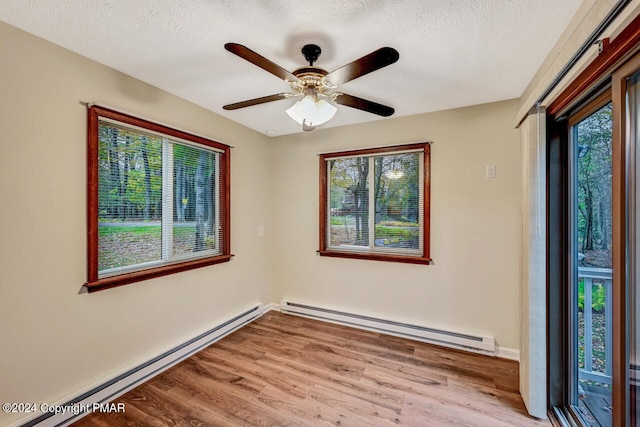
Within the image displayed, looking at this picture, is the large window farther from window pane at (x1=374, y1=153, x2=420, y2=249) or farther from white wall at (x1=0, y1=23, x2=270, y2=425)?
window pane at (x1=374, y1=153, x2=420, y2=249)

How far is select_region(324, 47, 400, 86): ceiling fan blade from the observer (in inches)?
45.3

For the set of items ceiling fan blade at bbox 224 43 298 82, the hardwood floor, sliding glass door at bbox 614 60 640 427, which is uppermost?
ceiling fan blade at bbox 224 43 298 82

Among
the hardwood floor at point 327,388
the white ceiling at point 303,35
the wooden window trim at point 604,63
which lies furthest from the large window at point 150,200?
the wooden window trim at point 604,63

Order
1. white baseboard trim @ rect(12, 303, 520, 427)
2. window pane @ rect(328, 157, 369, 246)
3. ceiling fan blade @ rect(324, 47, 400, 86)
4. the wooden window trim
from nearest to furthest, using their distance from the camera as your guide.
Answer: the wooden window trim < ceiling fan blade @ rect(324, 47, 400, 86) < white baseboard trim @ rect(12, 303, 520, 427) < window pane @ rect(328, 157, 369, 246)

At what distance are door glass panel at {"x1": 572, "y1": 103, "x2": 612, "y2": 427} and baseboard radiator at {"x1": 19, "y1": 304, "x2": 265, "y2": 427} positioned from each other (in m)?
2.88

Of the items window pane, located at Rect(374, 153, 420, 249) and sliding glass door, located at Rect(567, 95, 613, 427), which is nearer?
sliding glass door, located at Rect(567, 95, 613, 427)

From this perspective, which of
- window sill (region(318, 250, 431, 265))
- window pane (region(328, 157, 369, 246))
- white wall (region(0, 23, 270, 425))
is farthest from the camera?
window pane (region(328, 157, 369, 246))

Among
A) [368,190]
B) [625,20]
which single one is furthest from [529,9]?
[368,190]

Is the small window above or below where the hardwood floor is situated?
above

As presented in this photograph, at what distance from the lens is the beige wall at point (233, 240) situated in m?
1.51

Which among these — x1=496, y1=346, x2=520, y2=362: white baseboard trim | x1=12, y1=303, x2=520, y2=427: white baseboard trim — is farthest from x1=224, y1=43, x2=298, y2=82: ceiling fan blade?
x1=496, y1=346, x2=520, y2=362: white baseboard trim

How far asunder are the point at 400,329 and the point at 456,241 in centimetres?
111

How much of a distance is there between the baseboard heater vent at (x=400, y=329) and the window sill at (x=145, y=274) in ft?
4.05

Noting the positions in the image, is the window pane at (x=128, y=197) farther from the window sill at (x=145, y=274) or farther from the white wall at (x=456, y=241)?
the white wall at (x=456, y=241)
